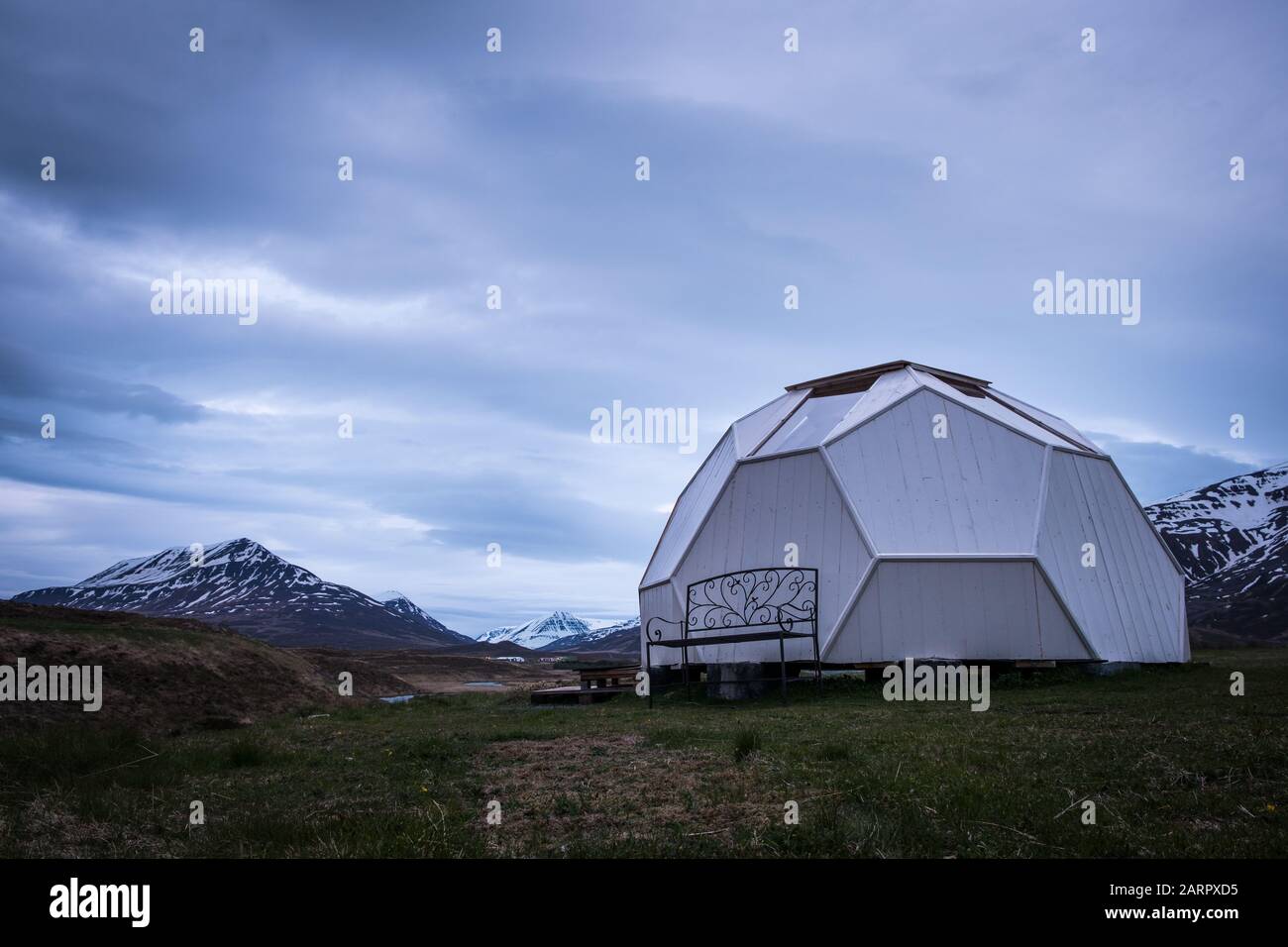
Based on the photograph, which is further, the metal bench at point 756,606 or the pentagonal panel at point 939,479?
the pentagonal panel at point 939,479

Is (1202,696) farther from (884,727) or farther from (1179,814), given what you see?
(1179,814)

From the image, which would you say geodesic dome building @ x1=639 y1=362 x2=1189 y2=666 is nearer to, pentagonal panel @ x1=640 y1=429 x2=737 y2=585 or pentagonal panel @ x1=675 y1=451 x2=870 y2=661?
pentagonal panel @ x1=675 y1=451 x2=870 y2=661

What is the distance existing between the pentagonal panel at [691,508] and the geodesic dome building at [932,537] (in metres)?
0.17

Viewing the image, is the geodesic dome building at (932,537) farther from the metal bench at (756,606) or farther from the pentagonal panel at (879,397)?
the metal bench at (756,606)

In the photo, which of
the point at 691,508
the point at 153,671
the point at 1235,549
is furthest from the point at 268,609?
the point at 1235,549

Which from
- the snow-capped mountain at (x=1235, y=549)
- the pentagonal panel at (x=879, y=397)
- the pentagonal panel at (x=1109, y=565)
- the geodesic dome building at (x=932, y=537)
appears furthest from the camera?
the snow-capped mountain at (x=1235, y=549)

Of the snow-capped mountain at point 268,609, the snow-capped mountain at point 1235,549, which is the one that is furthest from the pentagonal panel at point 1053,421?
the snow-capped mountain at point 268,609

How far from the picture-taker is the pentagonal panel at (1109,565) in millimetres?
17578

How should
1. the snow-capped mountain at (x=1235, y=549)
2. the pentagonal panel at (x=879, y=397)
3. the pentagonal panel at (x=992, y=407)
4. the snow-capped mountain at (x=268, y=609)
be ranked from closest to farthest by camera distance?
the pentagonal panel at (x=879, y=397) → the pentagonal panel at (x=992, y=407) → the snow-capped mountain at (x=1235, y=549) → the snow-capped mountain at (x=268, y=609)

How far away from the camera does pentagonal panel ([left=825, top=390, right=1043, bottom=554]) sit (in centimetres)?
1741

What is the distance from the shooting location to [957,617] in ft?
55.0
